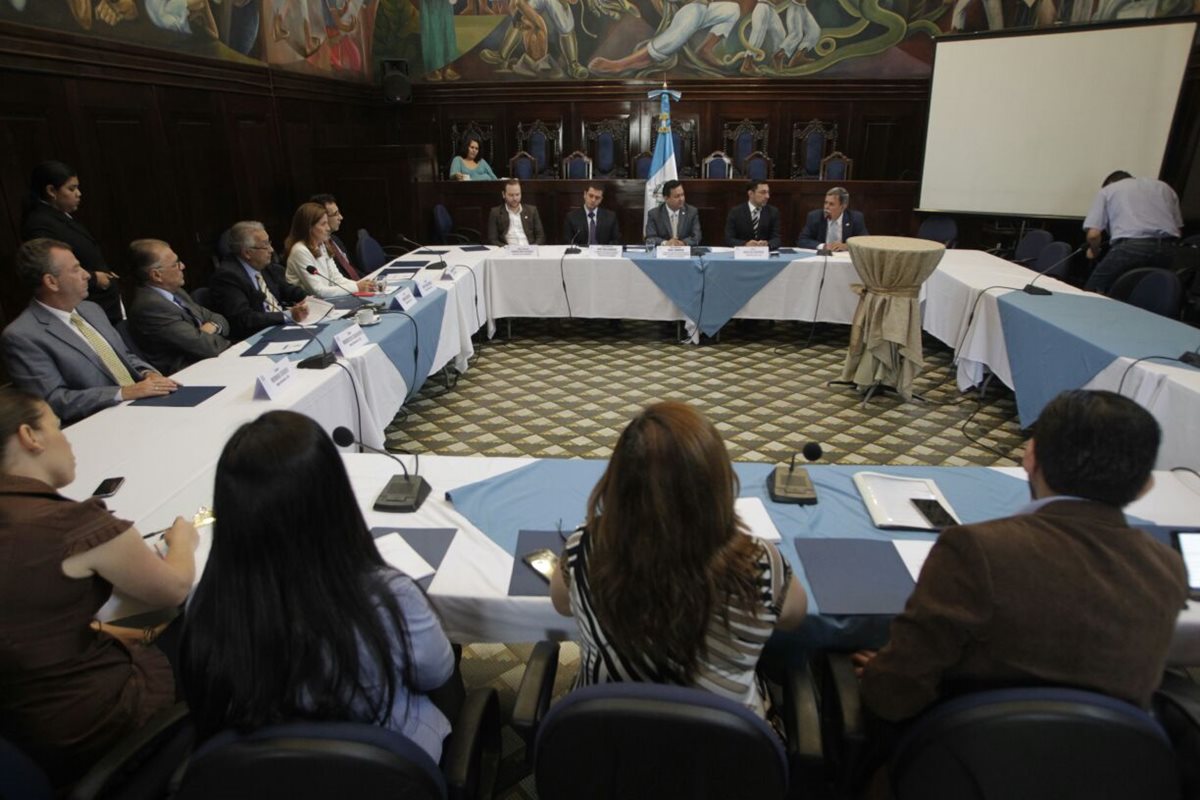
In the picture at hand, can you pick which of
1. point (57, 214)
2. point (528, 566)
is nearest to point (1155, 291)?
point (528, 566)

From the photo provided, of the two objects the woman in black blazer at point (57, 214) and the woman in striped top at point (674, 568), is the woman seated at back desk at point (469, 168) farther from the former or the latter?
the woman in striped top at point (674, 568)

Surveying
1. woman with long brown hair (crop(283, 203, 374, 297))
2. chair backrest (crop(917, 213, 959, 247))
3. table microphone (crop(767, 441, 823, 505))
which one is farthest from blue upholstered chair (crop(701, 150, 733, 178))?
table microphone (crop(767, 441, 823, 505))

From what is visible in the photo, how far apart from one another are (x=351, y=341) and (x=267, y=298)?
3.34ft

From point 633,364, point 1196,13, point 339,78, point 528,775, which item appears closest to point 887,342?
point 633,364

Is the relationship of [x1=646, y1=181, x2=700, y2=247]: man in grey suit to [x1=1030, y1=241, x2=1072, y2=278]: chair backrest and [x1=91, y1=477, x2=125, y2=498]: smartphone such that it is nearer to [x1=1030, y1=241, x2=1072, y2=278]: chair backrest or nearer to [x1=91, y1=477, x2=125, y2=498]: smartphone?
[x1=1030, y1=241, x2=1072, y2=278]: chair backrest

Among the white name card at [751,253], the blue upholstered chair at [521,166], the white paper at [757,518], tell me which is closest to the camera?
the white paper at [757,518]

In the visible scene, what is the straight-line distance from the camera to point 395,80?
9.27 m

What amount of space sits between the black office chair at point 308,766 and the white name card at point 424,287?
371 cm

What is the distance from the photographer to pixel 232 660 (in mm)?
1075

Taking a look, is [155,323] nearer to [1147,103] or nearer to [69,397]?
[69,397]

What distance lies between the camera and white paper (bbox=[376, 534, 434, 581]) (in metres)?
1.73

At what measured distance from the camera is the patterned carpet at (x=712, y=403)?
391 cm

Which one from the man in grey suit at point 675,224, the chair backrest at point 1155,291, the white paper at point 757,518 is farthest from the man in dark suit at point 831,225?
the white paper at point 757,518

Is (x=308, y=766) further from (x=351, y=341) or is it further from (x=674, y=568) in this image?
(x=351, y=341)
